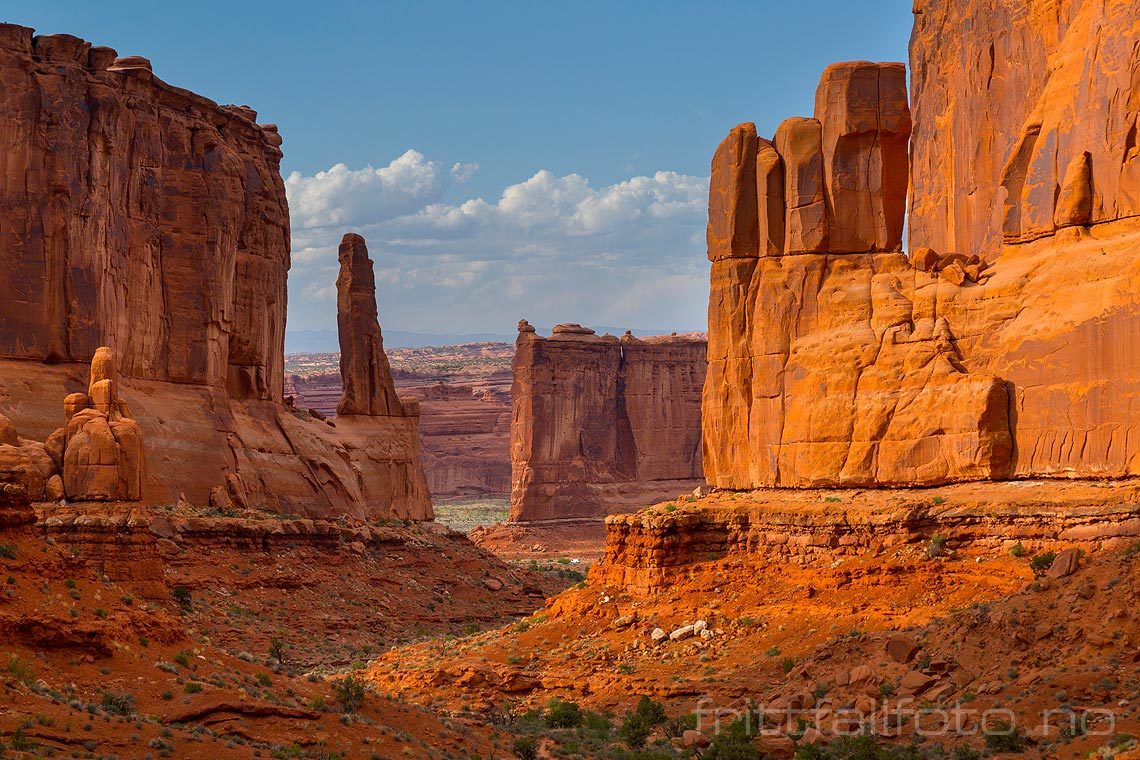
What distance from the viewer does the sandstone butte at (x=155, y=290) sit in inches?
1996

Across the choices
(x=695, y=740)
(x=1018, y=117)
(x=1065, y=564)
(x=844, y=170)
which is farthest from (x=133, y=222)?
(x=1065, y=564)

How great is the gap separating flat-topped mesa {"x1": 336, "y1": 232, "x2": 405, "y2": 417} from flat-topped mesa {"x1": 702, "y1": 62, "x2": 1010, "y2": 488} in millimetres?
30955

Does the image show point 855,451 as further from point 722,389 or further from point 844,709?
point 844,709

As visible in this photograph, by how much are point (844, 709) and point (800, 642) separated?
492 centimetres

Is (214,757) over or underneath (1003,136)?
underneath

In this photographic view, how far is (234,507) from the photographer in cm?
5559

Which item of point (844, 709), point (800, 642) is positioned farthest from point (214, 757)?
point (800, 642)

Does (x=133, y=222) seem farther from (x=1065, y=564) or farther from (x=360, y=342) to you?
(x=1065, y=564)

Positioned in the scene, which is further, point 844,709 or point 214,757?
point 844,709

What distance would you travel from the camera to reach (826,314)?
38.5 m

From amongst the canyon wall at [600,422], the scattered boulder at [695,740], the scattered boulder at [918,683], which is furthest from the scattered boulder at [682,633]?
the canyon wall at [600,422]

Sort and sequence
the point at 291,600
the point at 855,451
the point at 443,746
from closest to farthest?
the point at 443,746 → the point at 855,451 → the point at 291,600

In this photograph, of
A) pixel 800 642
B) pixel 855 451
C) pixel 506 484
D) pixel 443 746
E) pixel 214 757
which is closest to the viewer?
pixel 214 757

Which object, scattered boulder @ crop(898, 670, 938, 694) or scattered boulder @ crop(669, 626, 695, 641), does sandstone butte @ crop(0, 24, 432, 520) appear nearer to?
scattered boulder @ crop(669, 626, 695, 641)
